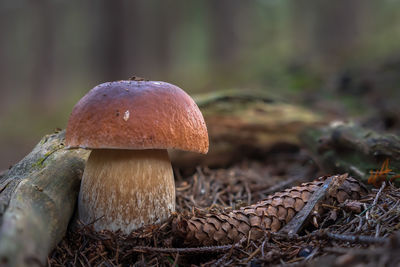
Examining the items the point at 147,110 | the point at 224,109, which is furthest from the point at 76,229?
the point at 224,109

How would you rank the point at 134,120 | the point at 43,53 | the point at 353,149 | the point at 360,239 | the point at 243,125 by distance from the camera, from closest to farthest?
the point at 360,239
the point at 134,120
the point at 353,149
the point at 243,125
the point at 43,53

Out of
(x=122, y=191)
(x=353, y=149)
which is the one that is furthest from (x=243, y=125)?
(x=122, y=191)

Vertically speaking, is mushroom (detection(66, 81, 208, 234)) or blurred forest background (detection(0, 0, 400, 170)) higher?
blurred forest background (detection(0, 0, 400, 170))

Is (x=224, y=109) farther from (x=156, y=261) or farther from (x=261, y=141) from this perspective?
(x=156, y=261)

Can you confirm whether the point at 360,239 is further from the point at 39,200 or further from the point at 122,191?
the point at 39,200

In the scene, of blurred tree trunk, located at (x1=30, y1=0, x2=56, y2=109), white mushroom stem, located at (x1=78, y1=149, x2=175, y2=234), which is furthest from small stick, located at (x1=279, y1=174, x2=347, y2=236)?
blurred tree trunk, located at (x1=30, y1=0, x2=56, y2=109)

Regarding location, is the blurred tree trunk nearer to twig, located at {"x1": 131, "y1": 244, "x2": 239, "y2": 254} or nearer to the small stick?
twig, located at {"x1": 131, "y1": 244, "x2": 239, "y2": 254}
